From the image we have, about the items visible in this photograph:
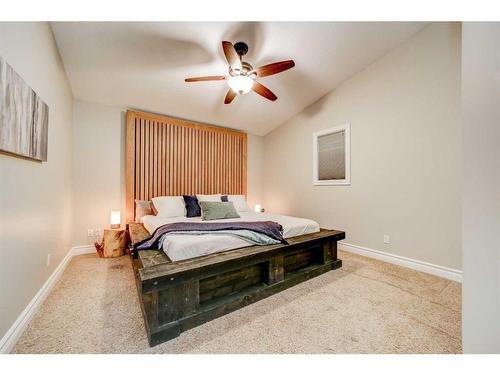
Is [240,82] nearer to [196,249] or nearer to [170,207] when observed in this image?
[196,249]

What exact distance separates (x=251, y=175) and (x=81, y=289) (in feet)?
11.5

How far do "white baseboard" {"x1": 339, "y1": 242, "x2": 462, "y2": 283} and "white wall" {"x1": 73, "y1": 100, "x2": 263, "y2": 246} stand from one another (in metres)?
3.79

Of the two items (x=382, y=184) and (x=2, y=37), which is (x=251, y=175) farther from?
(x=2, y=37)

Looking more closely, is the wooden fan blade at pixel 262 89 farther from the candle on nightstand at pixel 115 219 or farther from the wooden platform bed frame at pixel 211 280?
the candle on nightstand at pixel 115 219

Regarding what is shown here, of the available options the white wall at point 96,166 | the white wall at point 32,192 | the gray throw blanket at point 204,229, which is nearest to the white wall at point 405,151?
the gray throw blanket at point 204,229

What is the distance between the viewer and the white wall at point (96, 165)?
3037mm

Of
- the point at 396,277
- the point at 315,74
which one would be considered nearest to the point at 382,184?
the point at 396,277

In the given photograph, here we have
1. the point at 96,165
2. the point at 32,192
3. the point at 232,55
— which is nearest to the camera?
the point at 32,192

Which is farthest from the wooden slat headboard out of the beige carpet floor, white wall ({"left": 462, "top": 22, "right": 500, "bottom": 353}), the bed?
white wall ({"left": 462, "top": 22, "right": 500, "bottom": 353})

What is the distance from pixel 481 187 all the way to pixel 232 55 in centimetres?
198

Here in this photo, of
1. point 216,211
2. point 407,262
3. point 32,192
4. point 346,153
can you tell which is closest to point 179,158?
point 216,211

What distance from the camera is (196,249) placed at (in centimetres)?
168

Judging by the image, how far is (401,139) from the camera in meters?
2.65

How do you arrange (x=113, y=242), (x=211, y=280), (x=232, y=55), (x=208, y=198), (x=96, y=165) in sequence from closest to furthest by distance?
(x=211, y=280) → (x=232, y=55) → (x=113, y=242) → (x=96, y=165) → (x=208, y=198)
